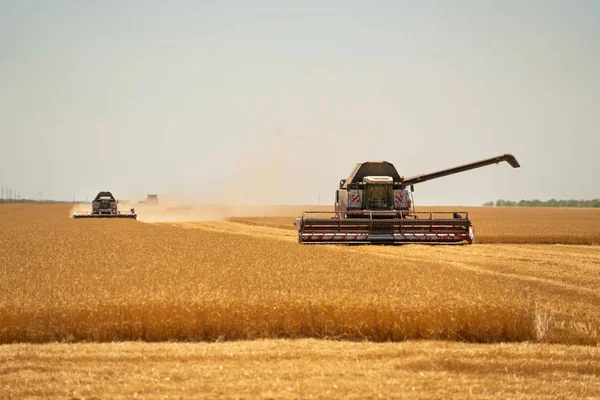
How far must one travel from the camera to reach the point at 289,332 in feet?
29.9

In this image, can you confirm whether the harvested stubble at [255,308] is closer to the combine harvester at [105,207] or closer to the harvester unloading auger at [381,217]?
the harvester unloading auger at [381,217]

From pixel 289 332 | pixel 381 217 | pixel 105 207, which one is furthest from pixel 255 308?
pixel 105 207

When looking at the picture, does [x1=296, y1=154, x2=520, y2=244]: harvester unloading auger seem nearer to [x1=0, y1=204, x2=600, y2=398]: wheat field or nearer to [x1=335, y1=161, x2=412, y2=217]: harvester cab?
[x1=335, y1=161, x2=412, y2=217]: harvester cab

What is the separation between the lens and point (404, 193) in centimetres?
2456

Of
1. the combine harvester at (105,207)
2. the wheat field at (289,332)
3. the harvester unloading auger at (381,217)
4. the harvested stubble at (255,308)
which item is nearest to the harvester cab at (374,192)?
the harvester unloading auger at (381,217)

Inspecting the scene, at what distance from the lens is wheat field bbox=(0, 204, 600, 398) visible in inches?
280

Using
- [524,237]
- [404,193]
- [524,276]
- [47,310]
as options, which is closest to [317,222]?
[404,193]

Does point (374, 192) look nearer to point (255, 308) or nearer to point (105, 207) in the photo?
point (255, 308)

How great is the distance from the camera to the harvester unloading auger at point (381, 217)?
71.1 feet

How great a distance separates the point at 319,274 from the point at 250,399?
18.5ft

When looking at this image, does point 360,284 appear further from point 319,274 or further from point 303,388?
point 303,388

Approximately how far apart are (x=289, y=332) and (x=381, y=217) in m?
15.3

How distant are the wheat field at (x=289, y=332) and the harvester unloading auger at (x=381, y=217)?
8.40 meters

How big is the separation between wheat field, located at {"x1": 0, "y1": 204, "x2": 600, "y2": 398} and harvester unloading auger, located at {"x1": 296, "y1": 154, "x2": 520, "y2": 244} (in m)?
8.40
